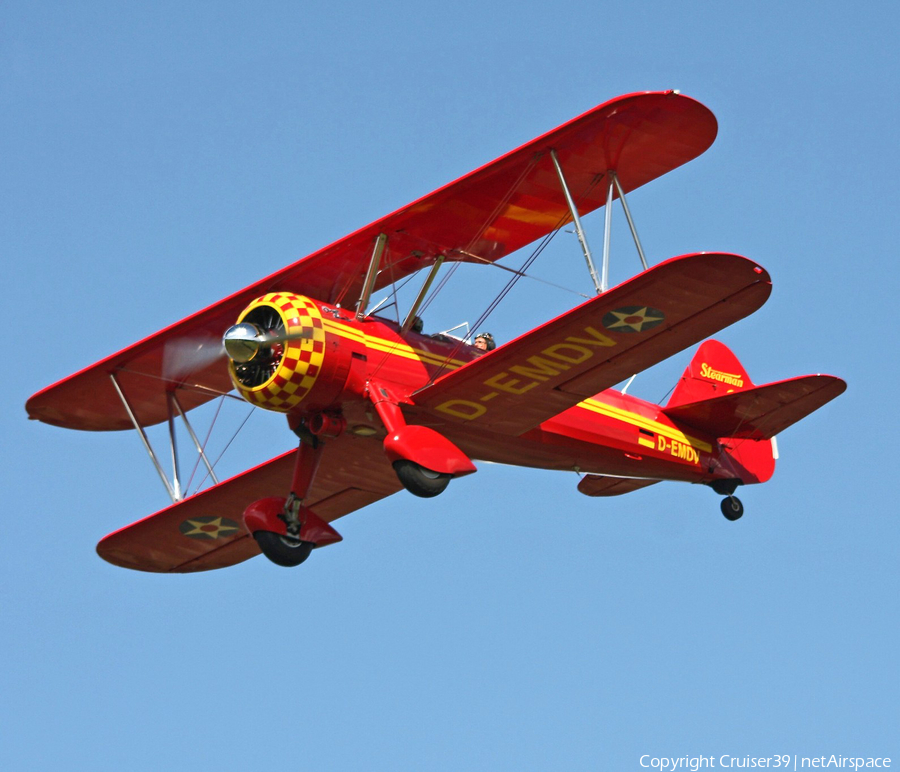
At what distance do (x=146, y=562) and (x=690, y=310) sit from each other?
6.79m

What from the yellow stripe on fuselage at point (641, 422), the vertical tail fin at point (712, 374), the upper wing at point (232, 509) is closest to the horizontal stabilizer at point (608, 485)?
the yellow stripe on fuselage at point (641, 422)

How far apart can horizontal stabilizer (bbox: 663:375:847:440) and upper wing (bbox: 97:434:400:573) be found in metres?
3.25

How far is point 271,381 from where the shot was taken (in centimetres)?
1354

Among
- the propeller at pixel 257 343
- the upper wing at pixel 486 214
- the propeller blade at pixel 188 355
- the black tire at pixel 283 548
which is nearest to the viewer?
the propeller at pixel 257 343

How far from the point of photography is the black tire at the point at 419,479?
13297 mm

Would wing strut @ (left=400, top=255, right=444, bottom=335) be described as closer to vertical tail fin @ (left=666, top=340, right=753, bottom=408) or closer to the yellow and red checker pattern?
the yellow and red checker pattern

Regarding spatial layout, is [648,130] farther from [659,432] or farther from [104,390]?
[104,390]

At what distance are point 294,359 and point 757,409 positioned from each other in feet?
17.7

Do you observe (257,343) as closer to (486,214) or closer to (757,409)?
(486,214)

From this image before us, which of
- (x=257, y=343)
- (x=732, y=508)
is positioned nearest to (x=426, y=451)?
(x=257, y=343)

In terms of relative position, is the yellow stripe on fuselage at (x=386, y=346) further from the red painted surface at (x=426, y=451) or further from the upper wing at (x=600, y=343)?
the red painted surface at (x=426, y=451)

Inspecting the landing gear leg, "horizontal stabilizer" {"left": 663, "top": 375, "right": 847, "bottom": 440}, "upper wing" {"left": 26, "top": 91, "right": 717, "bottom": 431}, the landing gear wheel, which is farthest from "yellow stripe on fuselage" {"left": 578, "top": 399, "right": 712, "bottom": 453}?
the landing gear leg

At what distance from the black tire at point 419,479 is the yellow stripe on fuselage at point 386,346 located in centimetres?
119

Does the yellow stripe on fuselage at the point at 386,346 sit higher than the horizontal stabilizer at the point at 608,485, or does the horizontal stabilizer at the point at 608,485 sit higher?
the horizontal stabilizer at the point at 608,485
